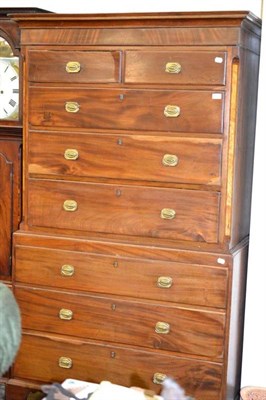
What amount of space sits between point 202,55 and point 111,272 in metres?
1.01

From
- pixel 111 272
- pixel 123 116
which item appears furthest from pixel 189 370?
pixel 123 116

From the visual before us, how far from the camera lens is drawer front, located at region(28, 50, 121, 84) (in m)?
2.97

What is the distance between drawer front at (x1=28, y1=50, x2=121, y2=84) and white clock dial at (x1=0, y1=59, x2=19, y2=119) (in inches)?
6.1

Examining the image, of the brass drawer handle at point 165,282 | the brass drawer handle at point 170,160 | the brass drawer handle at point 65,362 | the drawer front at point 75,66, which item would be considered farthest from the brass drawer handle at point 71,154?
the brass drawer handle at point 65,362

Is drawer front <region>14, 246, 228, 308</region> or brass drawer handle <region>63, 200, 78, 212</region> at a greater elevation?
brass drawer handle <region>63, 200, 78, 212</region>

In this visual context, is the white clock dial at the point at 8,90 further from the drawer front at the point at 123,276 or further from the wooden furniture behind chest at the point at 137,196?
the drawer front at the point at 123,276

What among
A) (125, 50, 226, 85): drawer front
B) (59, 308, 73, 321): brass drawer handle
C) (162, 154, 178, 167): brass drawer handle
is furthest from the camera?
(59, 308, 73, 321): brass drawer handle

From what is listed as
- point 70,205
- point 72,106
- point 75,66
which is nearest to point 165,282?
point 70,205

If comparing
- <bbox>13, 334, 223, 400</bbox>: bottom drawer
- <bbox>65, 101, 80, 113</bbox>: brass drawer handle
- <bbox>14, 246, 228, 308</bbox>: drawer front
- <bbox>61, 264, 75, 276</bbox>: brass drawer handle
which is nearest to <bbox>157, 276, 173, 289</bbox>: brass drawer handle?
<bbox>14, 246, 228, 308</bbox>: drawer front

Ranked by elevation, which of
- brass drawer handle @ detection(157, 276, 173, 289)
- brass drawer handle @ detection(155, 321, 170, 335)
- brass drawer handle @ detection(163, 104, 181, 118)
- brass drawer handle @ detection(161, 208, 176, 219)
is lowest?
brass drawer handle @ detection(155, 321, 170, 335)

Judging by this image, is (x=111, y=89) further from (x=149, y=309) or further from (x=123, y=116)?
(x=149, y=309)

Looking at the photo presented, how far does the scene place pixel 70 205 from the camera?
123 inches

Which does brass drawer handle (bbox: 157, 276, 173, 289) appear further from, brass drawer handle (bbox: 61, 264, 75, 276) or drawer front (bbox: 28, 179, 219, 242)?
brass drawer handle (bbox: 61, 264, 75, 276)

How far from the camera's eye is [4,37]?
3207 mm
